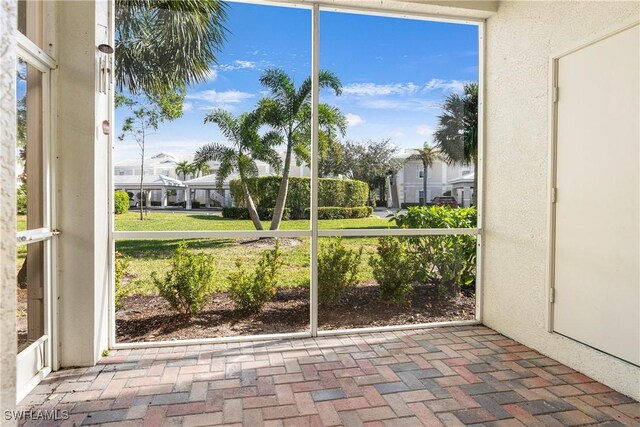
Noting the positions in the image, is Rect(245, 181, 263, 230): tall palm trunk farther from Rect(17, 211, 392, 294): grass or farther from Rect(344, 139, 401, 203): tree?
Rect(344, 139, 401, 203): tree

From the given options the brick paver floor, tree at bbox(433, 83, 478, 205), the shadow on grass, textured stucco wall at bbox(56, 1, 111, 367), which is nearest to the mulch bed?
the brick paver floor

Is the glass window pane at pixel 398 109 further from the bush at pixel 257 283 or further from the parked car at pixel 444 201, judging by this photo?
the bush at pixel 257 283

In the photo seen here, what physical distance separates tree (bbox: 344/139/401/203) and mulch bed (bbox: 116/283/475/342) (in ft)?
3.25

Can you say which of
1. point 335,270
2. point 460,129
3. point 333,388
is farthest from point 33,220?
point 460,129

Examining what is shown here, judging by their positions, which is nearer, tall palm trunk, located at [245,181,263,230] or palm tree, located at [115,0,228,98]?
palm tree, located at [115,0,228,98]

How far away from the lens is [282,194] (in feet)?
11.3

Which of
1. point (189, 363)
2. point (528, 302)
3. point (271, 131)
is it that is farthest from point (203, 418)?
point (528, 302)

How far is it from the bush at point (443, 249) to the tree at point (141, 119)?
2226 mm

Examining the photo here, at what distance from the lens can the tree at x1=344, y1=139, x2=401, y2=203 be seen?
11.6 feet

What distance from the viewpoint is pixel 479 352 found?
3092 mm

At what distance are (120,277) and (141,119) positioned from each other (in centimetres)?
131

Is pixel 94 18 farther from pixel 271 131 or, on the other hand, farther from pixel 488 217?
pixel 488 217

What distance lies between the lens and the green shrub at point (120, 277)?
325 centimetres

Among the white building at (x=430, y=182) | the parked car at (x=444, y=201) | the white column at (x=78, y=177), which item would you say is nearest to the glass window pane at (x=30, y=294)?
the white column at (x=78, y=177)
